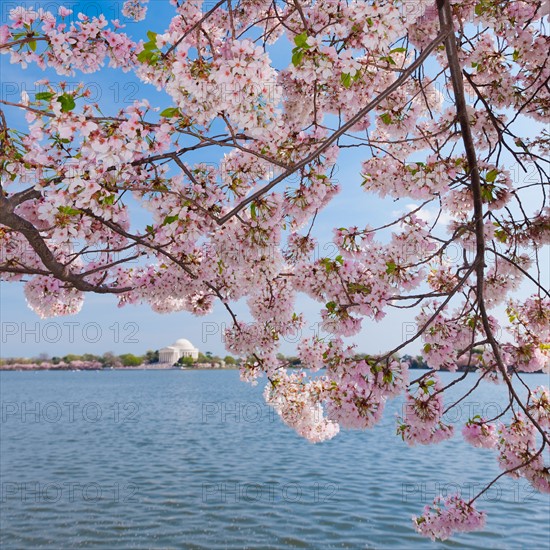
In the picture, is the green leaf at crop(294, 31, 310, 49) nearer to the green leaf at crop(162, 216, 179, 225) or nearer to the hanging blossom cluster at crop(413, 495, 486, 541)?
the green leaf at crop(162, 216, 179, 225)

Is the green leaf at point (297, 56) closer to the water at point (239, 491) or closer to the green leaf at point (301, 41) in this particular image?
the green leaf at point (301, 41)

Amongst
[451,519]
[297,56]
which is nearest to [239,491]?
[451,519]

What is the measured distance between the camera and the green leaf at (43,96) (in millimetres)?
2846

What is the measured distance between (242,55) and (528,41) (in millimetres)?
3090

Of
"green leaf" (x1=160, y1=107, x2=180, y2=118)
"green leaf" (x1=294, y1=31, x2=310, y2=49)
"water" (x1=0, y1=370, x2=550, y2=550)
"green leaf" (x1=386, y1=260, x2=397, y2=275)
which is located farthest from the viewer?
"water" (x1=0, y1=370, x2=550, y2=550)

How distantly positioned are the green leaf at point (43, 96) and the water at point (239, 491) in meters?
8.63

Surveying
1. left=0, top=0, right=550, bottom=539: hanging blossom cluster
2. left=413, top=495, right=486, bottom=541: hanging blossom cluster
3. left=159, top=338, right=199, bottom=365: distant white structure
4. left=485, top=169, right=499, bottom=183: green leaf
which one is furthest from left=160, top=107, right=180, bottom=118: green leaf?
left=159, top=338, right=199, bottom=365: distant white structure

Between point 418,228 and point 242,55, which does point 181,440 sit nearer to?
point 418,228

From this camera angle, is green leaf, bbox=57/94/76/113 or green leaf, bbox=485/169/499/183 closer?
green leaf, bbox=57/94/76/113

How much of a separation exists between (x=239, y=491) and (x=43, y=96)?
12257 millimetres

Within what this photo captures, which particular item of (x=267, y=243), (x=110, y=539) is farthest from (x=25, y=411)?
(x=267, y=243)

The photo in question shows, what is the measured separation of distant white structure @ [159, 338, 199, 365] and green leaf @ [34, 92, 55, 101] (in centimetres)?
14272

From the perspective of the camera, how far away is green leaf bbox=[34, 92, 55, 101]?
285 centimetres

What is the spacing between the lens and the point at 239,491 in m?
13.3
